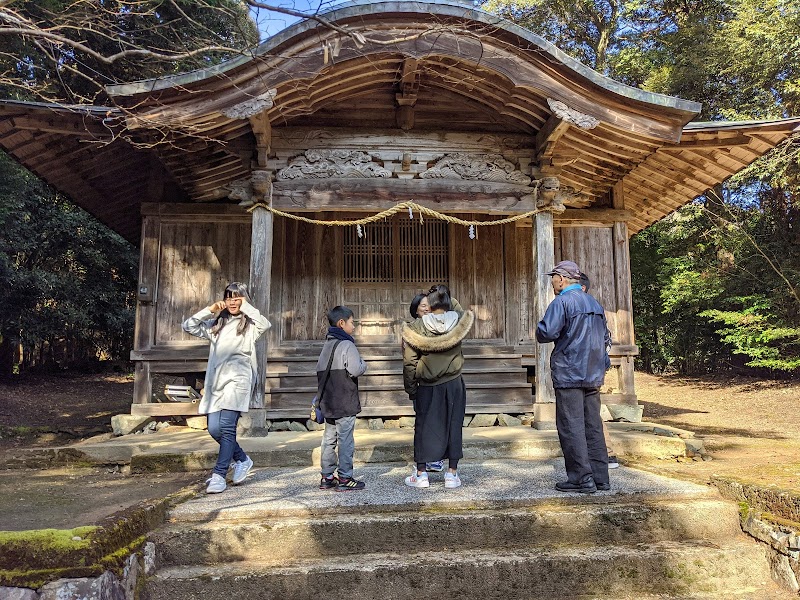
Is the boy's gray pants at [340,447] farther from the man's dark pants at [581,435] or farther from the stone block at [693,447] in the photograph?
the stone block at [693,447]

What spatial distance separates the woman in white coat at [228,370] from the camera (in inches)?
174

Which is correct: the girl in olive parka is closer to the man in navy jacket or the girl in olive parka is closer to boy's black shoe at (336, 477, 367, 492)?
boy's black shoe at (336, 477, 367, 492)

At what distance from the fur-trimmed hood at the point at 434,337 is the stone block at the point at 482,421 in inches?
142

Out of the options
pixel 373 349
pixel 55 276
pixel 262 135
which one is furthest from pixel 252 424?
pixel 55 276

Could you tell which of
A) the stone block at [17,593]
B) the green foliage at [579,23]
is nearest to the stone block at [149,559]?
the stone block at [17,593]

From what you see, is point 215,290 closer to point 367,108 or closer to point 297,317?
point 297,317

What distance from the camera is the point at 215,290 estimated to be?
8.48 metres

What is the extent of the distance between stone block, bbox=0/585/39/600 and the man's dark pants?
335cm

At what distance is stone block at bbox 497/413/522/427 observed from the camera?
788 centimetres

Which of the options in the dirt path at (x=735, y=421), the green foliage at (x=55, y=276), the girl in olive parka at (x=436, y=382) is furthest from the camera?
the green foliage at (x=55, y=276)

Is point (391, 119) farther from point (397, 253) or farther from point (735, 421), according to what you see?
point (735, 421)

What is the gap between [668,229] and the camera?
Answer: 1888 cm

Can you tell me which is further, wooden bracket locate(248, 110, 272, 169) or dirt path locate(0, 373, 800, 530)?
wooden bracket locate(248, 110, 272, 169)

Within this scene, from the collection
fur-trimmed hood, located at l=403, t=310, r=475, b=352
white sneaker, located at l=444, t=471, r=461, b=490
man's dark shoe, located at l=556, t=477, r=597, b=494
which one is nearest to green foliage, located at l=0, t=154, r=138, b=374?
fur-trimmed hood, located at l=403, t=310, r=475, b=352
